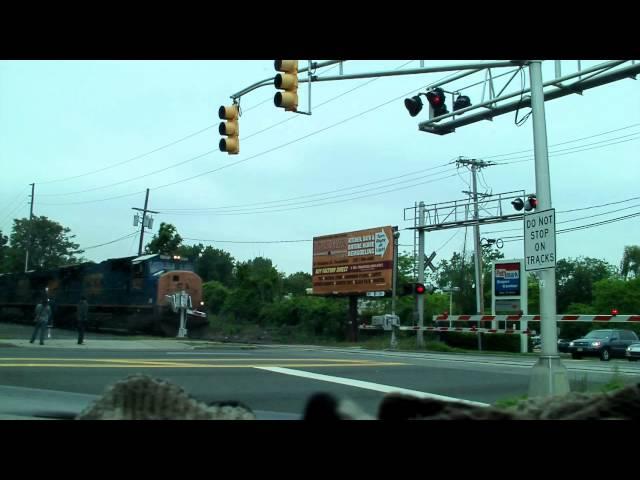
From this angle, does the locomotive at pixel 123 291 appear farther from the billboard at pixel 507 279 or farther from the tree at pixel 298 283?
the tree at pixel 298 283

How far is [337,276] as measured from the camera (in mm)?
38125

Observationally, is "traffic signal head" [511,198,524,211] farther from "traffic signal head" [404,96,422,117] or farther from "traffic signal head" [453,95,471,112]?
"traffic signal head" [404,96,422,117]

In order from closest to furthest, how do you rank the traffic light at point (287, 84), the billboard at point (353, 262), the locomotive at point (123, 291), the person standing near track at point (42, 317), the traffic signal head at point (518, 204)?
the traffic light at point (287, 84) → the person standing near track at point (42, 317) → the traffic signal head at point (518, 204) → the locomotive at point (123, 291) → the billboard at point (353, 262)

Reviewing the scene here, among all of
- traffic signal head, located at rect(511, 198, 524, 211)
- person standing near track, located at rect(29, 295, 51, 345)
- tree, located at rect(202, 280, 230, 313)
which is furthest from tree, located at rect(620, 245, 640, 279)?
person standing near track, located at rect(29, 295, 51, 345)

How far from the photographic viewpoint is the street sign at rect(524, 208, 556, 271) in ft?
33.0

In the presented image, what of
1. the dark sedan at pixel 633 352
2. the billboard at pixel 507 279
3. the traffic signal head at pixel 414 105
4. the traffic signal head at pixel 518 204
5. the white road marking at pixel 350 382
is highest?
the traffic signal head at pixel 518 204

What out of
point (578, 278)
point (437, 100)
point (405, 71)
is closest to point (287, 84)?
point (405, 71)

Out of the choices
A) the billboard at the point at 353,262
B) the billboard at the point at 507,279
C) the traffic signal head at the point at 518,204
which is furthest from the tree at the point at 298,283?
the traffic signal head at the point at 518,204

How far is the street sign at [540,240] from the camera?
1005 centimetres

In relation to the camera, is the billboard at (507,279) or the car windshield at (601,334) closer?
the car windshield at (601,334)

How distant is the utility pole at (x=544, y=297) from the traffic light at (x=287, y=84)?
12.5 ft
